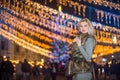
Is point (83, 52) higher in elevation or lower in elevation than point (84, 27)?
lower

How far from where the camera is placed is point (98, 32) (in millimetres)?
47312

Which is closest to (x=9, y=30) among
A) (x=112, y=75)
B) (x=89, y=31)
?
(x=112, y=75)

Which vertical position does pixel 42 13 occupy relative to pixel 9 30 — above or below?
above

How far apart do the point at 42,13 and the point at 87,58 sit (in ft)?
127

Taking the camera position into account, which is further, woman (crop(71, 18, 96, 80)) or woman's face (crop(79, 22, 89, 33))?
woman's face (crop(79, 22, 89, 33))

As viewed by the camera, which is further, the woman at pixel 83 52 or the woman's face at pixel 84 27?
the woman's face at pixel 84 27

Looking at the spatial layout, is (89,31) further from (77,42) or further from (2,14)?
(2,14)

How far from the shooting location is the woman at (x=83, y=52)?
5320 millimetres

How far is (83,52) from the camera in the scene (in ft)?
17.3

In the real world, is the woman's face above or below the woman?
above

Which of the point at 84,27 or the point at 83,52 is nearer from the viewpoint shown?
the point at 83,52

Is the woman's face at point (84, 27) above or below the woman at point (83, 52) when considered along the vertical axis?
above

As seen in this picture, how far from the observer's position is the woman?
17.5ft

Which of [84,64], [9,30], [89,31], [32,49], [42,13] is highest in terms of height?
[89,31]
